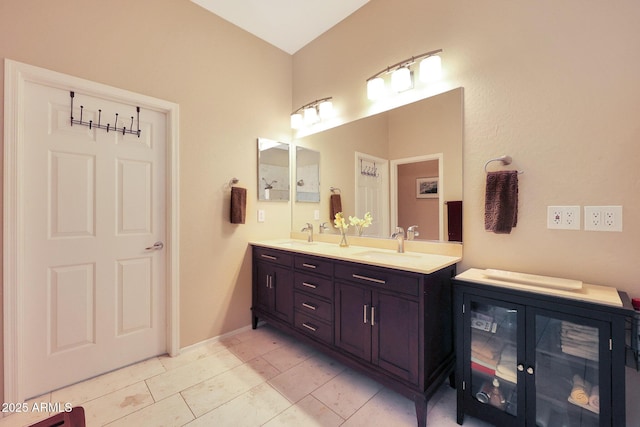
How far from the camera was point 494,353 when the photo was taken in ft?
4.72

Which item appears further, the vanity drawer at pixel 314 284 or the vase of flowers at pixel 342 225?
the vase of flowers at pixel 342 225

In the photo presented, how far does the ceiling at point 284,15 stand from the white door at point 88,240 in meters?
1.16

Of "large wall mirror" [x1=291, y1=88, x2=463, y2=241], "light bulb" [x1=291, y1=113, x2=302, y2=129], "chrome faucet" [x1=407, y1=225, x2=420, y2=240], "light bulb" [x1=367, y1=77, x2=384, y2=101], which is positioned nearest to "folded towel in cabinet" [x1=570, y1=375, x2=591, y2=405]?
"large wall mirror" [x1=291, y1=88, x2=463, y2=241]

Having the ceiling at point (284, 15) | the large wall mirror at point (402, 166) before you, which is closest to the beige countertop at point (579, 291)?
the large wall mirror at point (402, 166)

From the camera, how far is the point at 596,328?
45.4 inches

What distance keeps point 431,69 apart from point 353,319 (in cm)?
180

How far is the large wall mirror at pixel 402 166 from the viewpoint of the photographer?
1.85 meters

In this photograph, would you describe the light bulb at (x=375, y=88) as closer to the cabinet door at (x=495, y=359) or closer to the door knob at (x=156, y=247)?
the cabinet door at (x=495, y=359)

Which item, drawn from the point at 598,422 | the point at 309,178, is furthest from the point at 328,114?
the point at 598,422

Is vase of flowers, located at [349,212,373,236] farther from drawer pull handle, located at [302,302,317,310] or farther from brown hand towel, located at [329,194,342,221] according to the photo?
drawer pull handle, located at [302,302,317,310]

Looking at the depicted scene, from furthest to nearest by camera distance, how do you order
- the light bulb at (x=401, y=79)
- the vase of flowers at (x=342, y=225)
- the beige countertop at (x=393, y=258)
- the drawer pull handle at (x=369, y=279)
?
the vase of flowers at (x=342, y=225), the light bulb at (x=401, y=79), the drawer pull handle at (x=369, y=279), the beige countertop at (x=393, y=258)

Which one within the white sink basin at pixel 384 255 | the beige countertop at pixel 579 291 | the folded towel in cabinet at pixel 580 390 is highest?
the white sink basin at pixel 384 255

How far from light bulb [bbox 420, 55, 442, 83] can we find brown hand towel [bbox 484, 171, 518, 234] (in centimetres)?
79

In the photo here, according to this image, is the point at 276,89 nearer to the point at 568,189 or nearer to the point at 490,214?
the point at 490,214
